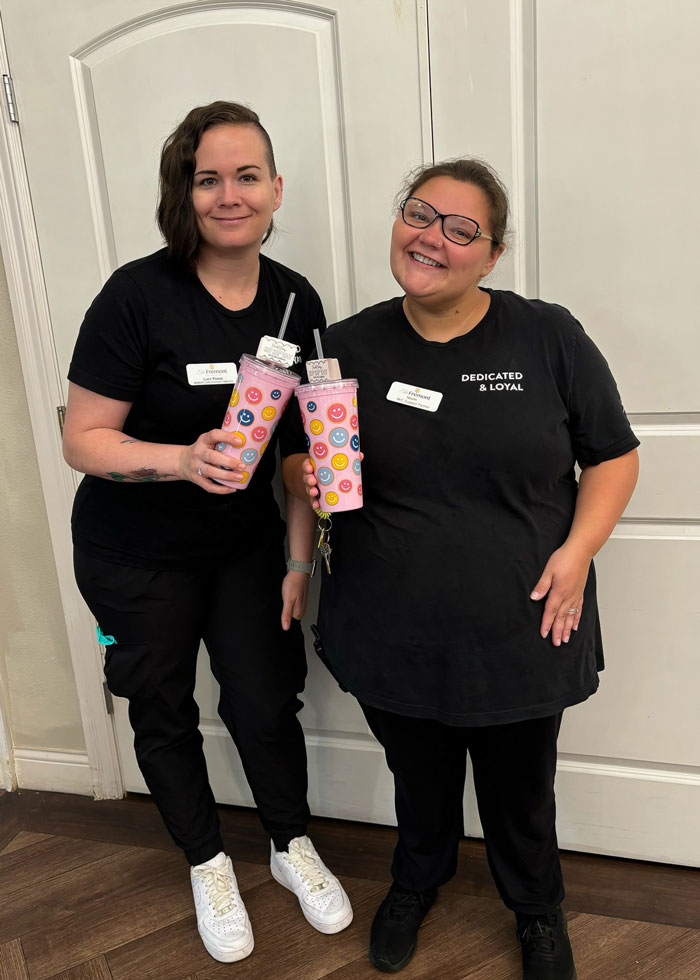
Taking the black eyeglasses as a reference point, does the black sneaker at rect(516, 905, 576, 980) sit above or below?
below

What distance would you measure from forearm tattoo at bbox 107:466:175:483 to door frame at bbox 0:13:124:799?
0.64 meters

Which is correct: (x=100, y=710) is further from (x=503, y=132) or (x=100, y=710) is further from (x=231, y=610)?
(x=503, y=132)

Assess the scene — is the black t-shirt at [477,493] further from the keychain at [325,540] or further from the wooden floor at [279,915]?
the wooden floor at [279,915]

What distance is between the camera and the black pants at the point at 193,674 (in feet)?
5.03

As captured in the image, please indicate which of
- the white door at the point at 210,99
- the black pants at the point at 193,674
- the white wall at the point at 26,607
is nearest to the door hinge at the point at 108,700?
Result: the white wall at the point at 26,607

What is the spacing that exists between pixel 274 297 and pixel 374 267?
0.95 ft

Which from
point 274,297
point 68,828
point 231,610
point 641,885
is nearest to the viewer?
point 274,297

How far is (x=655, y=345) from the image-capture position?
5.04 ft

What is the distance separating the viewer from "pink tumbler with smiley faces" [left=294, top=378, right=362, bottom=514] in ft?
3.90

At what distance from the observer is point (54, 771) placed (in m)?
2.20

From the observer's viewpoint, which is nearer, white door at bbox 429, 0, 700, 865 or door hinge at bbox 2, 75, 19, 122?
white door at bbox 429, 0, 700, 865

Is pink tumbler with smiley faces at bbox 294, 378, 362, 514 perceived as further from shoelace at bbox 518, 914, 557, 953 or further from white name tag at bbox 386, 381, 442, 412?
shoelace at bbox 518, 914, 557, 953

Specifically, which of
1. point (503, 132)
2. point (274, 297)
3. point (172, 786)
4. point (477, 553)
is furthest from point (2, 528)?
point (503, 132)

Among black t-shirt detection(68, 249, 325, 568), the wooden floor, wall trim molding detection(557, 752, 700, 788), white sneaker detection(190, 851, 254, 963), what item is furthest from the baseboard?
wall trim molding detection(557, 752, 700, 788)
